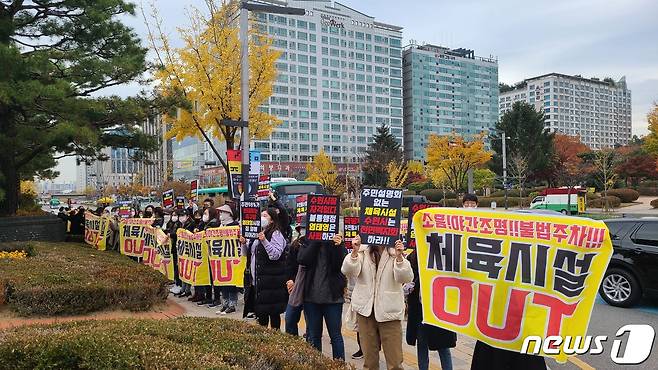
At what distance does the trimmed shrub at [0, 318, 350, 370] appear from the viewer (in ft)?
11.4

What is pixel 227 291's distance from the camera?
8977mm

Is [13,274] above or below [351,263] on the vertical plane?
below

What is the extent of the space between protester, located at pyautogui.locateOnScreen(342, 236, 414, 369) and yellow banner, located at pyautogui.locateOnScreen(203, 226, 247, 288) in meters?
4.20

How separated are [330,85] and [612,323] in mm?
105595

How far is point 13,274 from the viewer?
8.81m

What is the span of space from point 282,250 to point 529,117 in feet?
191

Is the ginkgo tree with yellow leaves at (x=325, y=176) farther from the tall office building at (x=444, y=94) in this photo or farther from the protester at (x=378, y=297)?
the tall office building at (x=444, y=94)

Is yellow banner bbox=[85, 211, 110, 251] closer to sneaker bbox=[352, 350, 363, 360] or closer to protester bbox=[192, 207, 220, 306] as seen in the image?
protester bbox=[192, 207, 220, 306]

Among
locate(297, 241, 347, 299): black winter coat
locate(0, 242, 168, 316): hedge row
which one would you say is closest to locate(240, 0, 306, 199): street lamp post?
locate(0, 242, 168, 316): hedge row

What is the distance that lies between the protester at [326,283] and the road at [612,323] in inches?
105

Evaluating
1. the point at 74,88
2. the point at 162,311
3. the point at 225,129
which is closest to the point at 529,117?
the point at 225,129

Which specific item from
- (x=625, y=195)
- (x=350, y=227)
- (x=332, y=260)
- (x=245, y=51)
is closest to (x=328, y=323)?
(x=332, y=260)

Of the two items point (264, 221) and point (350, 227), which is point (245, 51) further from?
point (350, 227)

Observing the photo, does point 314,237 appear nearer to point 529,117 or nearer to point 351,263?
point 351,263
